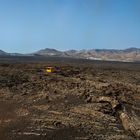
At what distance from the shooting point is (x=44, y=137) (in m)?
16.6

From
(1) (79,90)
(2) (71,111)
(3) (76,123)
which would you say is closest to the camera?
(3) (76,123)

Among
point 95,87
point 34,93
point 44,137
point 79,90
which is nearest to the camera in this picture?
point 44,137

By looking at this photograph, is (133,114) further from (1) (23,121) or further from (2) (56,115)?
(1) (23,121)

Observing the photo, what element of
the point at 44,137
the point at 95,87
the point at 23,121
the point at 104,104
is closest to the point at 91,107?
the point at 104,104

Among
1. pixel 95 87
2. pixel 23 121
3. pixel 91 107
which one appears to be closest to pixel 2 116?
pixel 23 121

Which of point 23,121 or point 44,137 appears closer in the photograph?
point 44,137

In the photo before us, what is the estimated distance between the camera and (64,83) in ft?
109

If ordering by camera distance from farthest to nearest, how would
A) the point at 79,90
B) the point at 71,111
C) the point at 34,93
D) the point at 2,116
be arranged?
the point at 79,90 → the point at 34,93 → the point at 71,111 → the point at 2,116

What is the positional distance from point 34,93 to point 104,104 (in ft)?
21.2

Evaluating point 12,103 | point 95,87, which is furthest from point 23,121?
point 95,87

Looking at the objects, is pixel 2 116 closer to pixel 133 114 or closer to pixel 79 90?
pixel 133 114

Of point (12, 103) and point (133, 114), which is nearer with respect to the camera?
point (133, 114)

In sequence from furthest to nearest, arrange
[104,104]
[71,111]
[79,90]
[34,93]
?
[79,90], [34,93], [104,104], [71,111]

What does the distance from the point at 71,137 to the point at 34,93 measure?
11.1 metres
